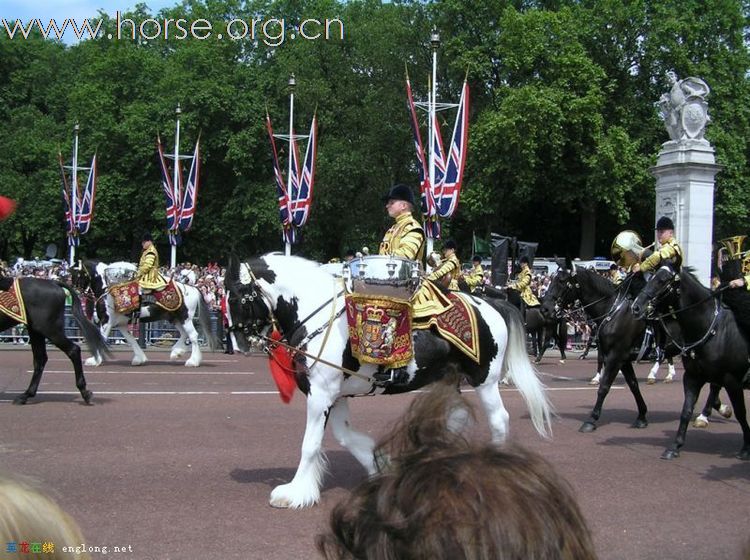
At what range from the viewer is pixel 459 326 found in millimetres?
7398

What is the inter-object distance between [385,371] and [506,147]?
93.1ft

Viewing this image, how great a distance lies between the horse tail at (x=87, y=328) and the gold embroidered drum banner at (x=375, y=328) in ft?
21.4

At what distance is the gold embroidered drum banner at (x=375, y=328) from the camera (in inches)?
264

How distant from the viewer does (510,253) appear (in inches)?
969

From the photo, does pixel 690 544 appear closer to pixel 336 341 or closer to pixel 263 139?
pixel 336 341

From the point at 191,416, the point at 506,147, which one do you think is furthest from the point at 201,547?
the point at 506,147

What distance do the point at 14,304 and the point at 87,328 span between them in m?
1.24

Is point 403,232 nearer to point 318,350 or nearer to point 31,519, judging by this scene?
point 318,350

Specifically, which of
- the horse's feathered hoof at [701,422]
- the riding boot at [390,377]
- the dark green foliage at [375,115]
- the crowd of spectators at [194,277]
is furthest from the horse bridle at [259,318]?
the dark green foliage at [375,115]

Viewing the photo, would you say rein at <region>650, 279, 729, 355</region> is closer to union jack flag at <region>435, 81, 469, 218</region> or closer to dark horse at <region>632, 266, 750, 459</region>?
dark horse at <region>632, 266, 750, 459</region>

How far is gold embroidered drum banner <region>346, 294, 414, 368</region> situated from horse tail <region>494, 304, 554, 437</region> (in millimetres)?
1643

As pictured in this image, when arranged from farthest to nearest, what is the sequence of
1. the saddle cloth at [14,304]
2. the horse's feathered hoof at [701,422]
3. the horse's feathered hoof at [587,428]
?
the saddle cloth at [14,304] < the horse's feathered hoof at [701,422] < the horse's feathered hoof at [587,428]

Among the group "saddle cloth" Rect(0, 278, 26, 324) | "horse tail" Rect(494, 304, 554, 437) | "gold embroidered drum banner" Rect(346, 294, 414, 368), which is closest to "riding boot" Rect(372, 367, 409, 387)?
"gold embroidered drum banner" Rect(346, 294, 414, 368)

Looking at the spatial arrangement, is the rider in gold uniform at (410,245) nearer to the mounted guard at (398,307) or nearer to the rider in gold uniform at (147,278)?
the mounted guard at (398,307)
